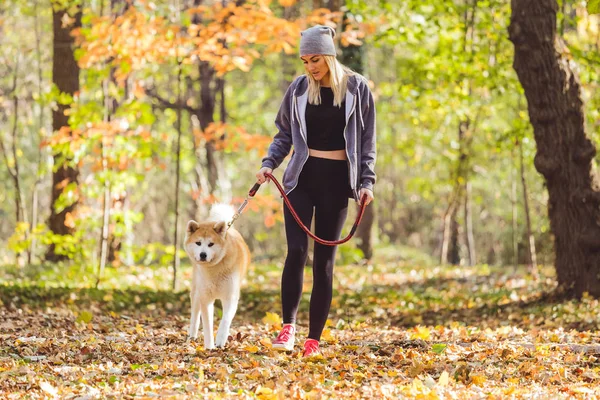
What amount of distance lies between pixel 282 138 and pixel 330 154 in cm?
44

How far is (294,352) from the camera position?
208 inches

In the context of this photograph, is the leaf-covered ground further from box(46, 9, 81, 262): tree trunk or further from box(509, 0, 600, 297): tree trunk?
box(46, 9, 81, 262): tree trunk

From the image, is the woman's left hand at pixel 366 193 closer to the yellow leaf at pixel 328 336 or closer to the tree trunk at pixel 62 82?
the yellow leaf at pixel 328 336

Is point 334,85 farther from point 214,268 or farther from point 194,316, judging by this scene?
point 194,316

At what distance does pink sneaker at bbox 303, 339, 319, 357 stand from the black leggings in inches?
7.4

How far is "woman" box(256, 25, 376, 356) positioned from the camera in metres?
5.08

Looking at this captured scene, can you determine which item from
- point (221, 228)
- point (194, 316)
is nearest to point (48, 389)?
point (221, 228)

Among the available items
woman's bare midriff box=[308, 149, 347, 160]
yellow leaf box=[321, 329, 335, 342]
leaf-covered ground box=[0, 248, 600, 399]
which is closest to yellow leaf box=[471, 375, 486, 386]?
leaf-covered ground box=[0, 248, 600, 399]

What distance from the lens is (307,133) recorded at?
516 cm

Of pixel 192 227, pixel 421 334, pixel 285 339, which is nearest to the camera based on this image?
pixel 285 339

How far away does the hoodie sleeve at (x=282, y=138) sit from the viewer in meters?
5.32

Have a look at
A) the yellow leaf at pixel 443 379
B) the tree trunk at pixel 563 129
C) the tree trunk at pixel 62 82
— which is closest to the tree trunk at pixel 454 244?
the tree trunk at pixel 62 82

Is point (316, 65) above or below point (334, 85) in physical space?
above

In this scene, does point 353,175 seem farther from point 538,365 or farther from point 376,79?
point 376,79
